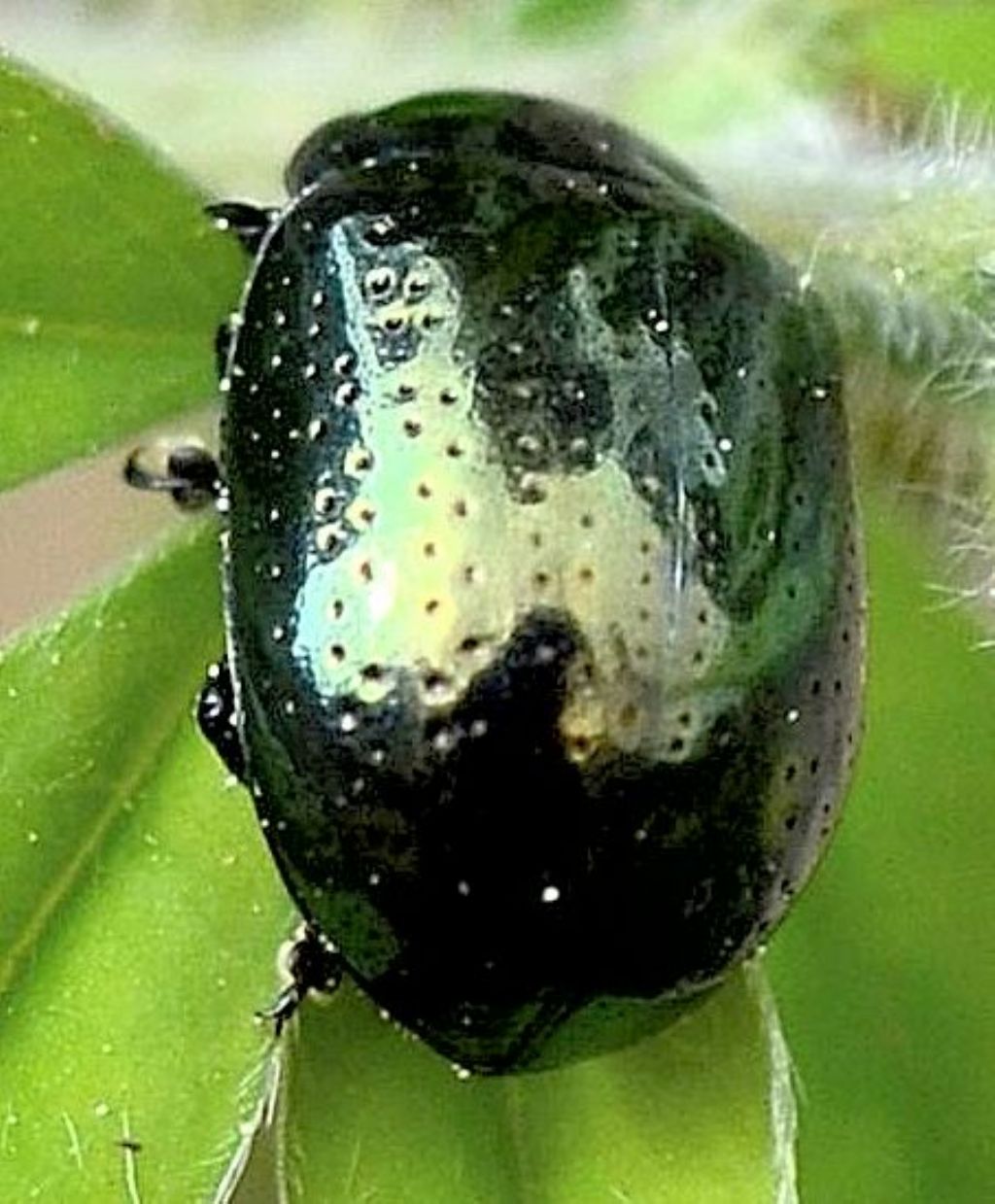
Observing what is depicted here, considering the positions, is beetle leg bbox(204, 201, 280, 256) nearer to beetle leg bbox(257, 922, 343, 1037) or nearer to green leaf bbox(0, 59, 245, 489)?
green leaf bbox(0, 59, 245, 489)

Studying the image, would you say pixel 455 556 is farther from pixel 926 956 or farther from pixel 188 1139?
pixel 926 956

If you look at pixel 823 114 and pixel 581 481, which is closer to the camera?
pixel 581 481

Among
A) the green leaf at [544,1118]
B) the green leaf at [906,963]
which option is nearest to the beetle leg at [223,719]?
the green leaf at [544,1118]

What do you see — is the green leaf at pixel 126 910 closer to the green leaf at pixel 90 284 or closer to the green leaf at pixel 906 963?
the green leaf at pixel 90 284

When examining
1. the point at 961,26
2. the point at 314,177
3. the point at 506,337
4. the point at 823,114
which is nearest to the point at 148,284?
the point at 314,177

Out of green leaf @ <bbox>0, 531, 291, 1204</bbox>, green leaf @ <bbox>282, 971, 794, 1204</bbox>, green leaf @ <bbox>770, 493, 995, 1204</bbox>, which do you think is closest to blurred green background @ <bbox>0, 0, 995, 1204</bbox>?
green leaf @ <bbox>770, 493, 995, 1204</bbox>

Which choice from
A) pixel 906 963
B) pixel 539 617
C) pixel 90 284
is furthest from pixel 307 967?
pixel 906 963
